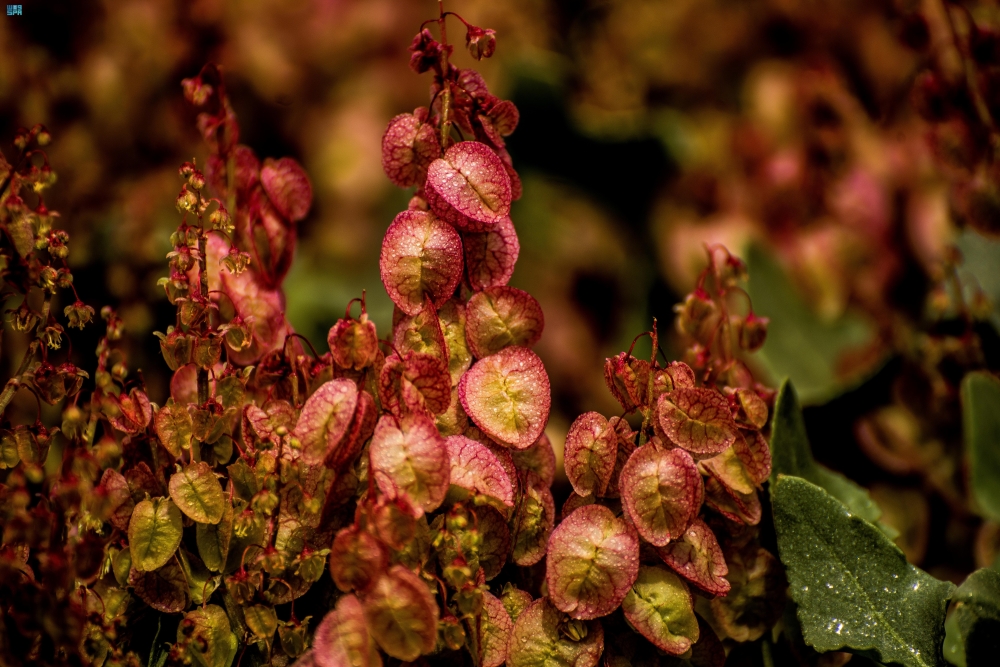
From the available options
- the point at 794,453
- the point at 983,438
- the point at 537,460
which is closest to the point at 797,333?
the point at 983,438

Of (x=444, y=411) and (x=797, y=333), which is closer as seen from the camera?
(x=444, y=411)

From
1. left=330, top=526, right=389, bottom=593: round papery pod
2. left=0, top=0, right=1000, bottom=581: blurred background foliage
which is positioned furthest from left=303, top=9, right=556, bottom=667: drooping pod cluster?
left=0, top=0, right=1000, bottom=581: blurred background foliage

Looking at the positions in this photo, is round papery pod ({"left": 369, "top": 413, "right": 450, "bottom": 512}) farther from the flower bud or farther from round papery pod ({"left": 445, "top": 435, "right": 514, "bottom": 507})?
the flower bud

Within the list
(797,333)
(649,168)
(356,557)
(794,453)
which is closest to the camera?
(356,557)

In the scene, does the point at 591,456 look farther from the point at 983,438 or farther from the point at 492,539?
the point at 983,438

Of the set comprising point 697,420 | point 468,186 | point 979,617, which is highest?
point 468,186

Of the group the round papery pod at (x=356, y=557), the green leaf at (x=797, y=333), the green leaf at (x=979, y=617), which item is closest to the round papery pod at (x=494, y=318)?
the round papery pod at (x=356, y=557)

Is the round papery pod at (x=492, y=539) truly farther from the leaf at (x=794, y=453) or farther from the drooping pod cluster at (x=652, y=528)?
the leaf at (x=794, y=453)
